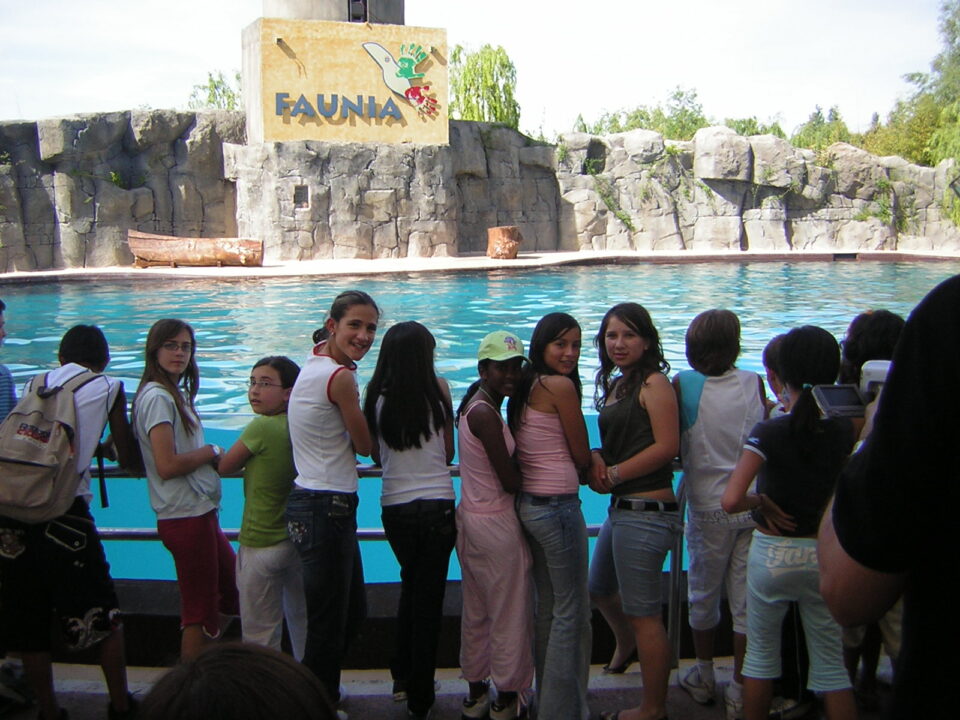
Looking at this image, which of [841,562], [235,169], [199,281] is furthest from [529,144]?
[841,562]

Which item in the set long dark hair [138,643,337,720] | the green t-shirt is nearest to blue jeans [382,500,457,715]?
the green t-shirt

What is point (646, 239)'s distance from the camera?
2472 centimetres

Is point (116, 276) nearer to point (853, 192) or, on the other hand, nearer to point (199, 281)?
point (199, 281)

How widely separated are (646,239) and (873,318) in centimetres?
2259

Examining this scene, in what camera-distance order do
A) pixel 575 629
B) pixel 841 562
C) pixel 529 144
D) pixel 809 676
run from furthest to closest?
pixel 529 144
pixel 575 629
pixel 809 676
pixel 841 562

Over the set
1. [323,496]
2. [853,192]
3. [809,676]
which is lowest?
[809,676]

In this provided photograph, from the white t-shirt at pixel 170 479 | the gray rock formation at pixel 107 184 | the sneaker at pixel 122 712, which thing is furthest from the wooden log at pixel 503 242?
the sneaker at pixel 122 712

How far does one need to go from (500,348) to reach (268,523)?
0.94m

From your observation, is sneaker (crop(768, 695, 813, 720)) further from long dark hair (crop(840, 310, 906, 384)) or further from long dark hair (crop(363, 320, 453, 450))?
long dark hair (crop(363, 320, 453, 450))

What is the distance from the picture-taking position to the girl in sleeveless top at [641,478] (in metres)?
2.50

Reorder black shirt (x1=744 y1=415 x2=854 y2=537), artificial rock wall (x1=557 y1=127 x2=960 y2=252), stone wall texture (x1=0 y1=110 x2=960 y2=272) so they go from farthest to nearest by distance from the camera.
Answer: artificial rock wall (x1=557 y1=127 x2=960 y2=252) → stone wall texture (x1=0 y1=110 x2=960 y2=272) → black shirt (x1=744 y1=415 x2=854 y2=537)

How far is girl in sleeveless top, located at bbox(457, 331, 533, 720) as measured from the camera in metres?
2.59

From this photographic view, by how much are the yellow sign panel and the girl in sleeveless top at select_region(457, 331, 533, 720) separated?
19171mm

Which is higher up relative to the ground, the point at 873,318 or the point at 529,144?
the point at 529,144
